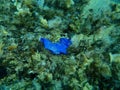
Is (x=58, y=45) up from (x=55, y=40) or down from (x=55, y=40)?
down

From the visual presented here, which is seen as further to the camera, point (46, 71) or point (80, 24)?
point (80, 24)

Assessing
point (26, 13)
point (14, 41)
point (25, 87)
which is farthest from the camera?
point (26, 13)

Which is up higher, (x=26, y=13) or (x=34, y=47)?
(x=26, y=13)

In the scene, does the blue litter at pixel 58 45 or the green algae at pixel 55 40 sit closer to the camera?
the green algae at pixel 55 40

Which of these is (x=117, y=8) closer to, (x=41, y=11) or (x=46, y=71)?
(x=41, y=11)

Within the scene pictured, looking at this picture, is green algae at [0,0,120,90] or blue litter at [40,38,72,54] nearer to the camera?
green algae at [0,0,120,90]

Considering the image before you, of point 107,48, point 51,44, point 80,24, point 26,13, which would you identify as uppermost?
point 26,13

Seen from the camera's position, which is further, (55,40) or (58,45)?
(55,40)

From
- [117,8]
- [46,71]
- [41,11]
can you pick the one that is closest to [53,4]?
[41,11]
